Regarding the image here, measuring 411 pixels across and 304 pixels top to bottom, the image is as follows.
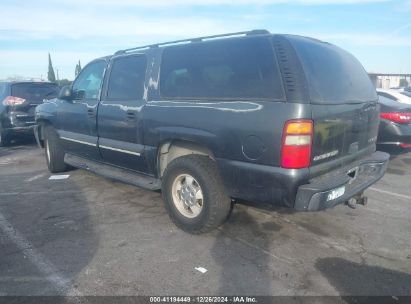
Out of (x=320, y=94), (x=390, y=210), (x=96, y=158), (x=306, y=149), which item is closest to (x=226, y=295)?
(x=306, y=149)

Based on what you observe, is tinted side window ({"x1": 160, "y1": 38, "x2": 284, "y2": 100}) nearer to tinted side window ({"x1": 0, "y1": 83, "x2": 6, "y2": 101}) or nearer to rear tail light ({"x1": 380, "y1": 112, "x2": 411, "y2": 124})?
rear tail light ({"x1": 380, "y1": 112, "x2": 411, "y2": 124})

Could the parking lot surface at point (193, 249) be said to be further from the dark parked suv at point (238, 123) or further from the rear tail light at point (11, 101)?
the rear tail light at point (11, 101)

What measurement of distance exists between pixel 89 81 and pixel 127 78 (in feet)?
3.42

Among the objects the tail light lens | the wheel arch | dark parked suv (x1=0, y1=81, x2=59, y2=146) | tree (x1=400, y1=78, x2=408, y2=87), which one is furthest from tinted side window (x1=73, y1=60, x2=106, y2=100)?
tree (x1=400, y1=78, x2=408, y2=87)

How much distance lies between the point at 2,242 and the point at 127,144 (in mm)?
1705

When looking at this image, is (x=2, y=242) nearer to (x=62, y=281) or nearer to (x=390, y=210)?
(x=62, y=281)

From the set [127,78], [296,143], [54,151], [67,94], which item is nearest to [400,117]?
[296,143]

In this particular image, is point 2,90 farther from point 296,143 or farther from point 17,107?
point 296,143

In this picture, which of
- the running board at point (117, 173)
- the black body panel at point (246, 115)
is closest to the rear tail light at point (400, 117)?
the black body panel at point (246, 115)

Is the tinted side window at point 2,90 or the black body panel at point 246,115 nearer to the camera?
the black body panel at point 246,115

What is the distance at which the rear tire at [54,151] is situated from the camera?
6.07 m

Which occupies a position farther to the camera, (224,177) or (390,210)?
(390,210)

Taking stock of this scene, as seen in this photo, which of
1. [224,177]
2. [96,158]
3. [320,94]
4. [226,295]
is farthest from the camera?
[96,158]

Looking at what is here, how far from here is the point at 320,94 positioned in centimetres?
313
